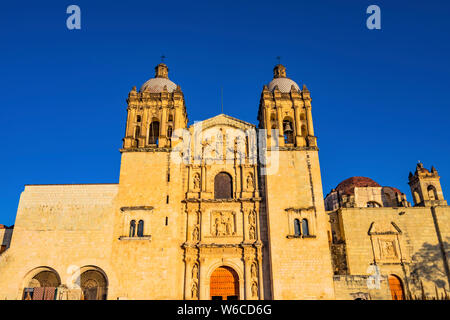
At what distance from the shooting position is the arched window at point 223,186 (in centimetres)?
2509

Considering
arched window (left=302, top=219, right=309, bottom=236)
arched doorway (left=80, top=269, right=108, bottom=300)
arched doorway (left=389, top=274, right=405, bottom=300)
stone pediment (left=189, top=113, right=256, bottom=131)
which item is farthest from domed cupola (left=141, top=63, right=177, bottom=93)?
arched doorway (left=389, top=274, right=405, bottom=300)

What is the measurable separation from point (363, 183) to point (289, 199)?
62.7ft

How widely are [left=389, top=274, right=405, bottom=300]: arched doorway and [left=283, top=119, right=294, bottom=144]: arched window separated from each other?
1199 cm

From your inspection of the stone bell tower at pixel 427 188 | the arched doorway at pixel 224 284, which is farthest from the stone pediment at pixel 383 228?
the arched doorway at pixel 224 284

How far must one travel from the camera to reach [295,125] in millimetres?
26609

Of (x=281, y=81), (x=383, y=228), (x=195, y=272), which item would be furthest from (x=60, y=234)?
(x=383, y=228)

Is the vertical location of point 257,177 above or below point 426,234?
above

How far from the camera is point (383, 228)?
1027 inches

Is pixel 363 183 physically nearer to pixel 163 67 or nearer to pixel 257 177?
pixel 257 177

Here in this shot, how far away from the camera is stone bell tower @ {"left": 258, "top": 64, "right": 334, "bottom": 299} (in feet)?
71.0

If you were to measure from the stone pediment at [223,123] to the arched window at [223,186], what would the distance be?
3885 millimetres
